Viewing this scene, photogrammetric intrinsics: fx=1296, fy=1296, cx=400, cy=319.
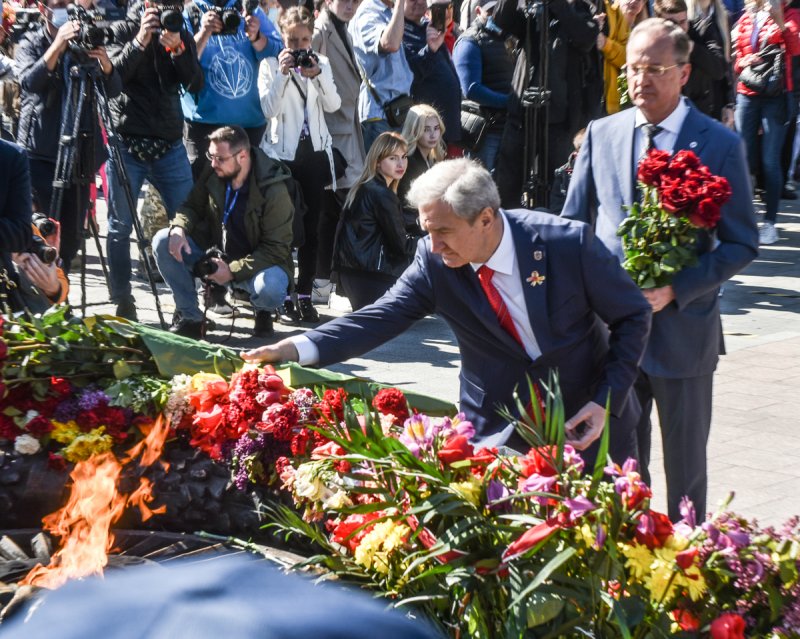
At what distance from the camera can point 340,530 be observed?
327cm

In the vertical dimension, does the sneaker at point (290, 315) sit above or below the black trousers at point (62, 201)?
below

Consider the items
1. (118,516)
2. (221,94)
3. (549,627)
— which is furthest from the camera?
(221,94)

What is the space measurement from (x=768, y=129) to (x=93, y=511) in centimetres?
911

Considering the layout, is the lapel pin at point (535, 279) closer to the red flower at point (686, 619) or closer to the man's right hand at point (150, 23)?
the red flower at point (686, 619)

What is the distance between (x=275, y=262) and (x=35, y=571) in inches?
195

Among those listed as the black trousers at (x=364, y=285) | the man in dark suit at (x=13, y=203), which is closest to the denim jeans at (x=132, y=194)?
the black trousers at (x=364, y=285)

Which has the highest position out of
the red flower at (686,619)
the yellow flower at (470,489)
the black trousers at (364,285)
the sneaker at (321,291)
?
the yellow flower at (470,489)

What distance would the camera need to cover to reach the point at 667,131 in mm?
4742

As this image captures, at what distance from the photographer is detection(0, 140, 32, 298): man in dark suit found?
576 cm

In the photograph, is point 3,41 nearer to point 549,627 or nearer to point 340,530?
point 340,530

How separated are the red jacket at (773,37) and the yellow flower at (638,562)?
9344mm

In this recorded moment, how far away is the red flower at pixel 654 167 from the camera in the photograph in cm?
443

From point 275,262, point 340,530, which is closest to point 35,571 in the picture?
point 340,530

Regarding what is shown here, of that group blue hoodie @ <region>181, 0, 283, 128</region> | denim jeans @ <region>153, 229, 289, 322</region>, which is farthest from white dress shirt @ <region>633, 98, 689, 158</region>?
blue hoodie @ <region>181, 0, 283, 128</region>
